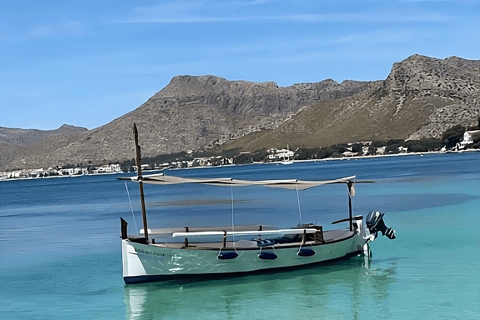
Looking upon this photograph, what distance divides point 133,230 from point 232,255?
76.0 ft

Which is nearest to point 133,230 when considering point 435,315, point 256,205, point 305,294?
point 256,205

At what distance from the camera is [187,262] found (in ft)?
77.1

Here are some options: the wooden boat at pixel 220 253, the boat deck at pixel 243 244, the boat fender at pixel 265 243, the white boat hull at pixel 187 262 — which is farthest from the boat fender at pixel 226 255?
the boat fender at pixel 265 243

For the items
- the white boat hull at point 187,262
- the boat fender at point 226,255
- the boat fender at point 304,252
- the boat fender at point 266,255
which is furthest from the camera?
the boat fender at point 304,252

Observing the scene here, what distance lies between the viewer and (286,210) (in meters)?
55.9

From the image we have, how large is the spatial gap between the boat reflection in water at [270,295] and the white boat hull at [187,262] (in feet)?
1.21

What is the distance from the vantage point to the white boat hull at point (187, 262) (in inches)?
911

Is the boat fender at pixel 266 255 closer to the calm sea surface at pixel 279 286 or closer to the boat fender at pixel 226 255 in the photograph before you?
the calm sea surface at pixel 279 286

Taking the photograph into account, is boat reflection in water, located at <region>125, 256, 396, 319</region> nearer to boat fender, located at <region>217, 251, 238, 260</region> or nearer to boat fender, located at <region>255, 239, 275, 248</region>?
boat fender, located at <region>217, 251, 238, 260</region>

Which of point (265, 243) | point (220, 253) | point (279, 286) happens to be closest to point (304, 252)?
point (265, 243)

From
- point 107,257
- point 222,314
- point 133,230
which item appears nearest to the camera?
point 222,314

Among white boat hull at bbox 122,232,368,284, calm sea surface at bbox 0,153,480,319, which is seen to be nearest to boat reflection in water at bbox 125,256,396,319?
calm sea surface at bbox 0,153,480,319

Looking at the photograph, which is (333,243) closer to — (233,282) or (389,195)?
(233,282)

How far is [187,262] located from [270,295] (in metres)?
3.42
